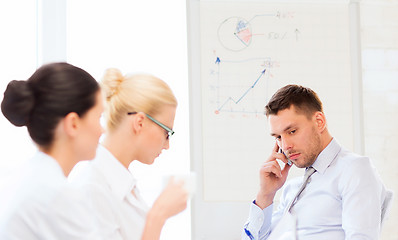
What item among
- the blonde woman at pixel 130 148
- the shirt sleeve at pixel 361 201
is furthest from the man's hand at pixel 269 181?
the blonde woman at pixel 130 148

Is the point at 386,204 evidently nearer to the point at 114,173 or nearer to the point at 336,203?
the point at 336,203

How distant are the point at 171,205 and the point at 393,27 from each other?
241 centimetres

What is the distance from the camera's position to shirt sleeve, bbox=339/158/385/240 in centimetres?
198

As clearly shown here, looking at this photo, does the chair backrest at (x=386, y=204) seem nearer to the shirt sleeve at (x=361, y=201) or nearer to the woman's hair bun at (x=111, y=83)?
the shirt sleeve at (x=361, y=201)

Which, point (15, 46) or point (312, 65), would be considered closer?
point (15, 46)

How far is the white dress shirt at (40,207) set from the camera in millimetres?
1156

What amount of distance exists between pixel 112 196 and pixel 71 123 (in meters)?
0.27

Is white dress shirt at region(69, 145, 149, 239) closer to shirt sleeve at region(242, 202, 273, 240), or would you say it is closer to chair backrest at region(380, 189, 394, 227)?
shirt sleeve at region(242, 202, 273, 240)

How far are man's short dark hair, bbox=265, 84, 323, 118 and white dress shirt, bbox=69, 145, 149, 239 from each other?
0.93 meters

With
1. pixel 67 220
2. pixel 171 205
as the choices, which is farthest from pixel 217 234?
pixel 67 220

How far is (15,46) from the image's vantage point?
279 centimetres

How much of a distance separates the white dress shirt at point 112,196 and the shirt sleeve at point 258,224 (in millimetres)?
921

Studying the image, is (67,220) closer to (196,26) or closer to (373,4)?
(196,26)

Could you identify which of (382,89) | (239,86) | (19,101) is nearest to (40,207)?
(19,101)
